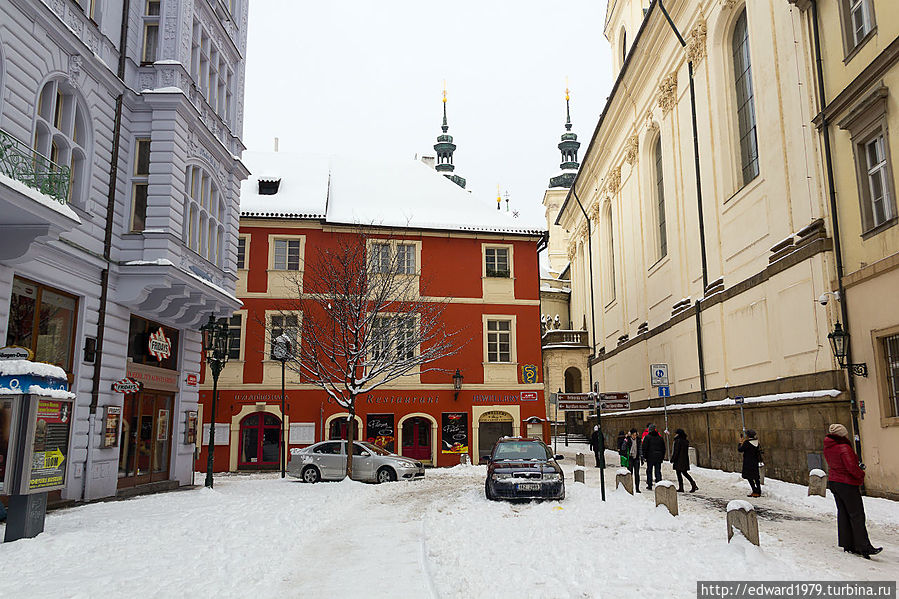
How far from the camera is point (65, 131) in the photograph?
15.7 meters

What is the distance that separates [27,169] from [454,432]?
21629 millimetres

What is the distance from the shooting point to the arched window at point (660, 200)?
3519 cm

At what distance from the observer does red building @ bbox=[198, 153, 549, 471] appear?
30406mm

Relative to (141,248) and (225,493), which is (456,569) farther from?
(141,248)

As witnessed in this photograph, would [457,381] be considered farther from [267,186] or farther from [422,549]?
[422,549]

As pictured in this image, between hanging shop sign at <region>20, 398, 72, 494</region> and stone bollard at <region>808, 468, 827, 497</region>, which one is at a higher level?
hanging shop sign at <region>20, 398, 72, 494</region>

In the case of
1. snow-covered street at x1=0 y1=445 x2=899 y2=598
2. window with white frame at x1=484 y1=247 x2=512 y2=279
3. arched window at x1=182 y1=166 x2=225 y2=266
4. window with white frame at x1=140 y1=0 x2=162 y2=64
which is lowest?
snow-covered street at x1=0 y1=445 x2=899 y2=598

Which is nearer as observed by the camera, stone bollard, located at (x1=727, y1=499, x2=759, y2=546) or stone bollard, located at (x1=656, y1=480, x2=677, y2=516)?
stone bollard, located at (x1=727, y1=499, x2=759, y2=546)

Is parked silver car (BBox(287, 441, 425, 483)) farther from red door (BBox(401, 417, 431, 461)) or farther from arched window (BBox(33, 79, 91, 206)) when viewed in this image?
arched window (BBox(33, 79, 91, 206))

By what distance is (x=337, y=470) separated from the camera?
23.5 meters

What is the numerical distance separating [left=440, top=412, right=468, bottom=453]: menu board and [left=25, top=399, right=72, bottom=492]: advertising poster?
20949 mm

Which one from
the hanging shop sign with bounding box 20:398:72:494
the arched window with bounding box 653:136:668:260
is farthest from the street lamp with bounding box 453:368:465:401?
the hanging shop sign with bounding box 20:398:72:494

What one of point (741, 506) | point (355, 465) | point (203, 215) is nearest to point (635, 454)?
point (355, 465)

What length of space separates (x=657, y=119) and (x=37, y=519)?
32013 millimetres
